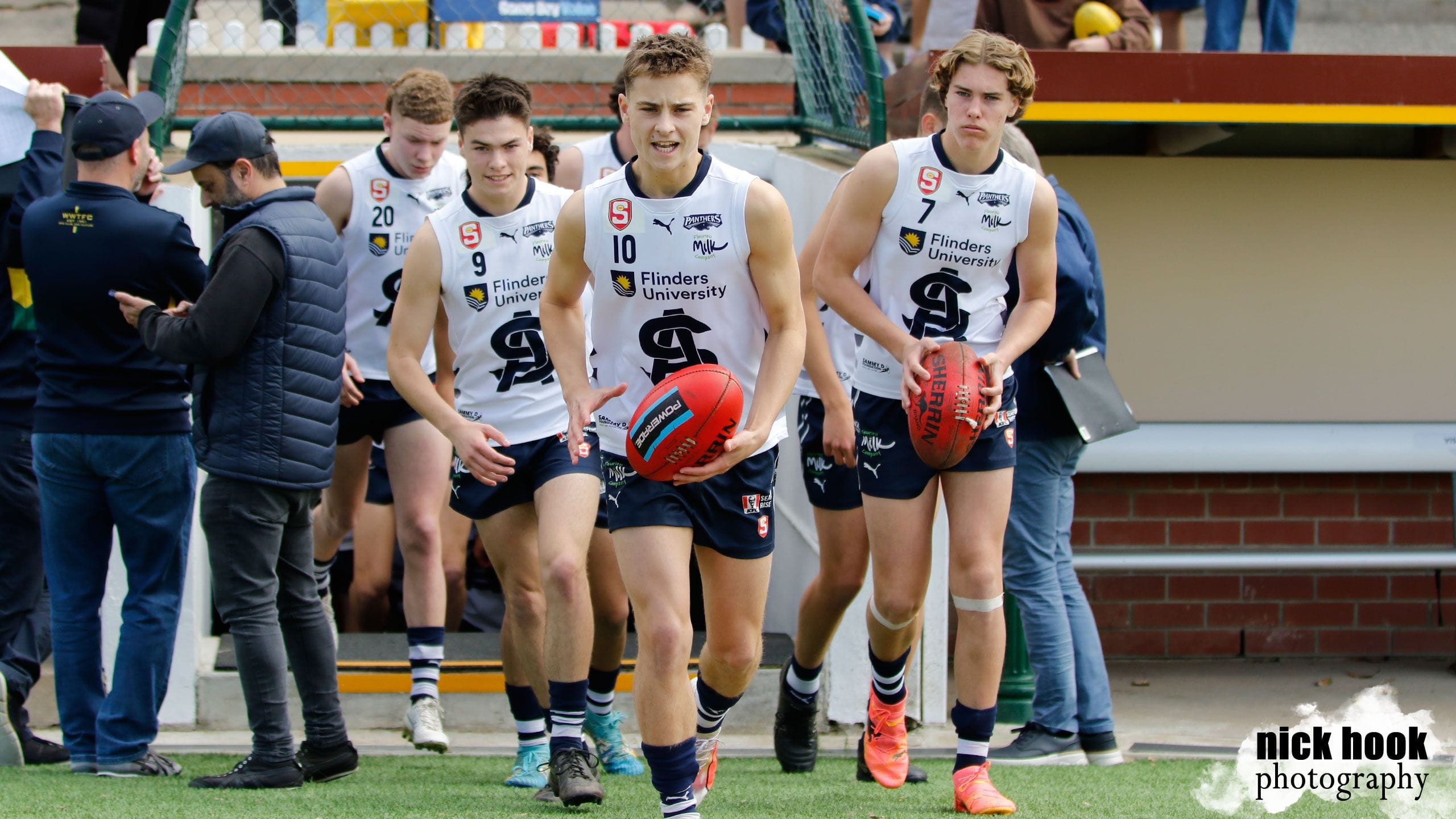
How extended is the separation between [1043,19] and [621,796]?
382 cm

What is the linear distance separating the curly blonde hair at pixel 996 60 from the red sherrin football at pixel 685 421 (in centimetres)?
114

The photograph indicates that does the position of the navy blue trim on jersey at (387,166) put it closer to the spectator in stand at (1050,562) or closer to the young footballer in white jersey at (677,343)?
the young footballer in white jersey at (677,343)

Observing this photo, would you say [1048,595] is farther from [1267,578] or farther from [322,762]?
[1267,578]

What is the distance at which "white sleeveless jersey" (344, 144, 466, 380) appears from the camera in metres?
5.25

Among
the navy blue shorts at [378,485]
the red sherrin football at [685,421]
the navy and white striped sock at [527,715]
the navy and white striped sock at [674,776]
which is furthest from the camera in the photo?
the navy blue shorts at [378,485]

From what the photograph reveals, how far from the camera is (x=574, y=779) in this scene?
13.4 feet

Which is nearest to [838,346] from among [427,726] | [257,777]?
[427,726]

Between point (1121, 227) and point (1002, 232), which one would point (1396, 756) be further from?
point (1121, 227)

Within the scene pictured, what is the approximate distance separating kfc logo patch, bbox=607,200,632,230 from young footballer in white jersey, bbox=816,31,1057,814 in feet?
2.33

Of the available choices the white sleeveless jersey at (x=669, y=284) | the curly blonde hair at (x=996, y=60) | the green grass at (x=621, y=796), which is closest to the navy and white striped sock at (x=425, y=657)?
the green grass at (x=621, y=796)

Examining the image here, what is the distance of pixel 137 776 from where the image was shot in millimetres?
4504

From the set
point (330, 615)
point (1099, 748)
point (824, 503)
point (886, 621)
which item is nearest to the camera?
point (886, 621)

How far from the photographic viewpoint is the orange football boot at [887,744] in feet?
14.6

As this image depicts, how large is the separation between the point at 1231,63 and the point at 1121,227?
1.40 m
